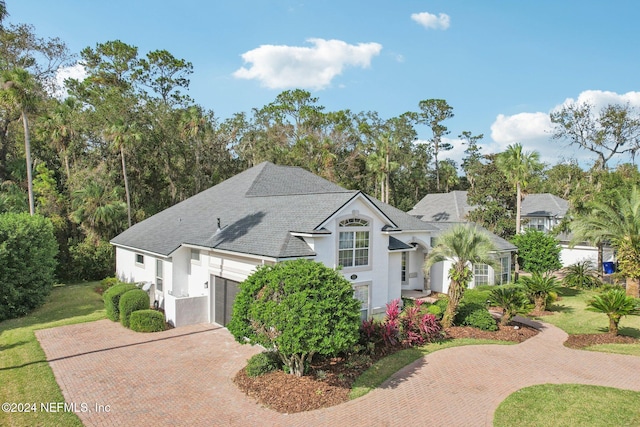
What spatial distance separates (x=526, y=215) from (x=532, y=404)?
115 ft

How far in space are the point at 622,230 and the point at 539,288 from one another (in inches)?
334

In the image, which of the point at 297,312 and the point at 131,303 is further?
the point at 131,303

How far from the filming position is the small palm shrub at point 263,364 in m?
12.0

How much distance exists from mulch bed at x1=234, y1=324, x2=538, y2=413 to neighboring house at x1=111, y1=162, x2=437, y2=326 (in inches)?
165

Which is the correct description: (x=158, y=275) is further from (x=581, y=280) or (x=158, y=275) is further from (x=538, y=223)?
(x=538, y=223)

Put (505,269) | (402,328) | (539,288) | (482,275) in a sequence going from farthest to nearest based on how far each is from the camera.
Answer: (505,269), (482,275), (539,288), (402,328)

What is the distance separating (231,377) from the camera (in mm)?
12164

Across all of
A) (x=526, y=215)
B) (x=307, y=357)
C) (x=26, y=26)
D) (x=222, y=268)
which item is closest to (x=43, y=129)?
(x=26, y=26)

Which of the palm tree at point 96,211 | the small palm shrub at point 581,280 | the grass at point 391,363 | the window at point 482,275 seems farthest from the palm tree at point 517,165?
the palm tree at point 96,211

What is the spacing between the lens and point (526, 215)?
41.6 m

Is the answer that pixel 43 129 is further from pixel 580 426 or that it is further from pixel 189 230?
pixel 580 426

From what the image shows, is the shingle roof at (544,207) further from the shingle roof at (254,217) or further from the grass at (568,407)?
the grass at (568,407)

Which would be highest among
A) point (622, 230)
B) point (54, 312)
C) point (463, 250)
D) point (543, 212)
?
point (543, 212)

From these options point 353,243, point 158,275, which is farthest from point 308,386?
point 158,275
